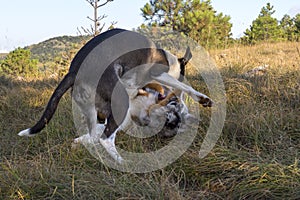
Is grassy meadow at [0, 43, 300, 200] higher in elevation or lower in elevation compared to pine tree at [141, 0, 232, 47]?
lower

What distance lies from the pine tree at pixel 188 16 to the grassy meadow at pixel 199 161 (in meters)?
8.03

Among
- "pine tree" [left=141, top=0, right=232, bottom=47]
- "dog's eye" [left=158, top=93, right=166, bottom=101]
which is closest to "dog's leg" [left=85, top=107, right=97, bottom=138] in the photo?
"dog's eye" [left=158, top=93, right=166, bottom=101]

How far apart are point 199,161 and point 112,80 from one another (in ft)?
3.21

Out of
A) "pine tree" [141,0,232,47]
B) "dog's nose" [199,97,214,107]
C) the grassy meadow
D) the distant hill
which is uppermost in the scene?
"pine tree" [141,0,232,47]

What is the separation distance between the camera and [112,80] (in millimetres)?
2953

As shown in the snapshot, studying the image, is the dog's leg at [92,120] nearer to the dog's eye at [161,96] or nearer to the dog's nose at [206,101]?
the dog's eye at [161,96]

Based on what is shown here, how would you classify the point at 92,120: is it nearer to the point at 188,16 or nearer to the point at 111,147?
the point at 111,147

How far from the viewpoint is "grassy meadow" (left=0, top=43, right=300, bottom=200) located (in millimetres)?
2146

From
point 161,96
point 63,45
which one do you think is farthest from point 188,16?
point 161,96

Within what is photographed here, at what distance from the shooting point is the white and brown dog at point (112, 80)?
297 cm

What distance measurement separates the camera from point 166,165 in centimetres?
260

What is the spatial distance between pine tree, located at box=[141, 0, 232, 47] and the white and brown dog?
333 inches

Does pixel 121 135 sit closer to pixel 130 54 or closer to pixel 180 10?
pixel 130 54

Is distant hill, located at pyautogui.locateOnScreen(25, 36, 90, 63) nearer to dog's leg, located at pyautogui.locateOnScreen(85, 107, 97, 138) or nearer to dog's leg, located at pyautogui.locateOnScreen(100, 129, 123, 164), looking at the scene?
dog's leg, located at pyautogui.locateOnScreen(85, 107, 97, 138)
